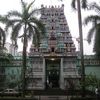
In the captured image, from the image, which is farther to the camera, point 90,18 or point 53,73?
point 53,73

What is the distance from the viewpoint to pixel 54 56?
163ft

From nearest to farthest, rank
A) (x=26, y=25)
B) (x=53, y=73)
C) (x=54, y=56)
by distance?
(x=26, y=25)
(x=54, y=56)
(x=53, y=73)

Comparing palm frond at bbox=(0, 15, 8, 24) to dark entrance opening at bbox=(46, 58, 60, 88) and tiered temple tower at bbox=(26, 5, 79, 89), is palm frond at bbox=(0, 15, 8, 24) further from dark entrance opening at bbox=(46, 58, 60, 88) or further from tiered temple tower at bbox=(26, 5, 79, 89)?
dark entrance opening at bbox=(46, 58, 60, 88)

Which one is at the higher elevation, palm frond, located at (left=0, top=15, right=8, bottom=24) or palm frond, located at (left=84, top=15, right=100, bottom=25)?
palm frond, located at (left=84, top=15, right=100, bottom=25)

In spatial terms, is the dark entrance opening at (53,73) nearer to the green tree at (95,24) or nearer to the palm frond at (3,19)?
the green tree at (95,24)

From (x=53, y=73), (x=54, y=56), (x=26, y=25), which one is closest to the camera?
(x=26, y=25)

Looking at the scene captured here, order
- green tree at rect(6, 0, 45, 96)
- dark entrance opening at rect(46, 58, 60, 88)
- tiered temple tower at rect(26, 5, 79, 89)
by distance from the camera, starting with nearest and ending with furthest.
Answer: green tree at rect(6, 0, 45, 96)
tiered temple tower at rect(26, 5, 79, 89)
dark entrance opening at rect(46, 58, 60, 88)

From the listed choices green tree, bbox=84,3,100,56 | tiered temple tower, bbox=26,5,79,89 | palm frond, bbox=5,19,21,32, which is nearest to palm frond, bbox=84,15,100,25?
green tree, bbox=84,3,100,56

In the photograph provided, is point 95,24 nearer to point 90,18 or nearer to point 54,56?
point 90,18

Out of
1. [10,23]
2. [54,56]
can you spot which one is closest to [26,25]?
[10,23]

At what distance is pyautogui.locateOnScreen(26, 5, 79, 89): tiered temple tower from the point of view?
160 feet

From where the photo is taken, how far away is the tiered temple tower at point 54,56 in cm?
4888

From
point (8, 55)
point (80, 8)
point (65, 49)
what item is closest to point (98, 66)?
point (65, 49)

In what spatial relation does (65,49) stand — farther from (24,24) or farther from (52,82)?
(24,24)
